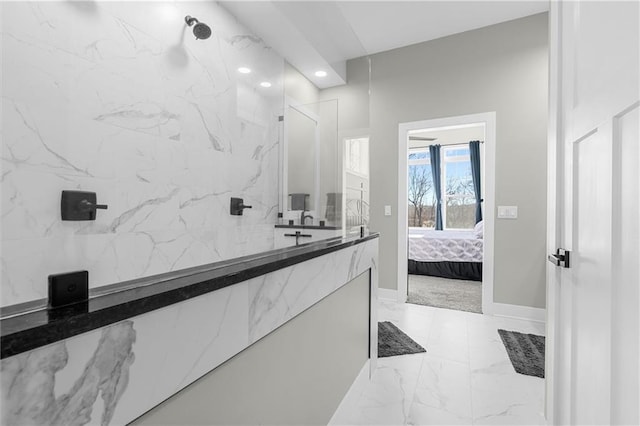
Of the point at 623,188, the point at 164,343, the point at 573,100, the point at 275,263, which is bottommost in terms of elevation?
the point at 164,343

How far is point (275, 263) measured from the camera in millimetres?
922

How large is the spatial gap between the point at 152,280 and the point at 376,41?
3.55 meters

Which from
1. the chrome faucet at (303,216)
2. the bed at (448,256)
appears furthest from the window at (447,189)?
the chrome faucet at (303,216)

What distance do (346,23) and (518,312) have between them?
303cm

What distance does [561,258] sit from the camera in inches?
47.8

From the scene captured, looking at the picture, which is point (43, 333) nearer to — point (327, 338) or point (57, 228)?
point (327, 338)

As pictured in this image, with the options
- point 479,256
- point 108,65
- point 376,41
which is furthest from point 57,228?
point 479,256

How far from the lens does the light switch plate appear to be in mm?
3002

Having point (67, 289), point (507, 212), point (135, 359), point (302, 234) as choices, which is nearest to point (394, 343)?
point (302, 234)

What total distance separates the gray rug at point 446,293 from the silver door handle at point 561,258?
2.13m

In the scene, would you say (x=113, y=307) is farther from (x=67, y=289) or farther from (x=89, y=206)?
(x=89, y=206)

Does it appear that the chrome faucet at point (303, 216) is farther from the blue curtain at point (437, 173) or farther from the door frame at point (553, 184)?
the blue curtain at point (437, 173)

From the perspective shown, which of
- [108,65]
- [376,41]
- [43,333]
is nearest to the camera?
[43,333]

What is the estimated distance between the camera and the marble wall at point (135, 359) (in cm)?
41
